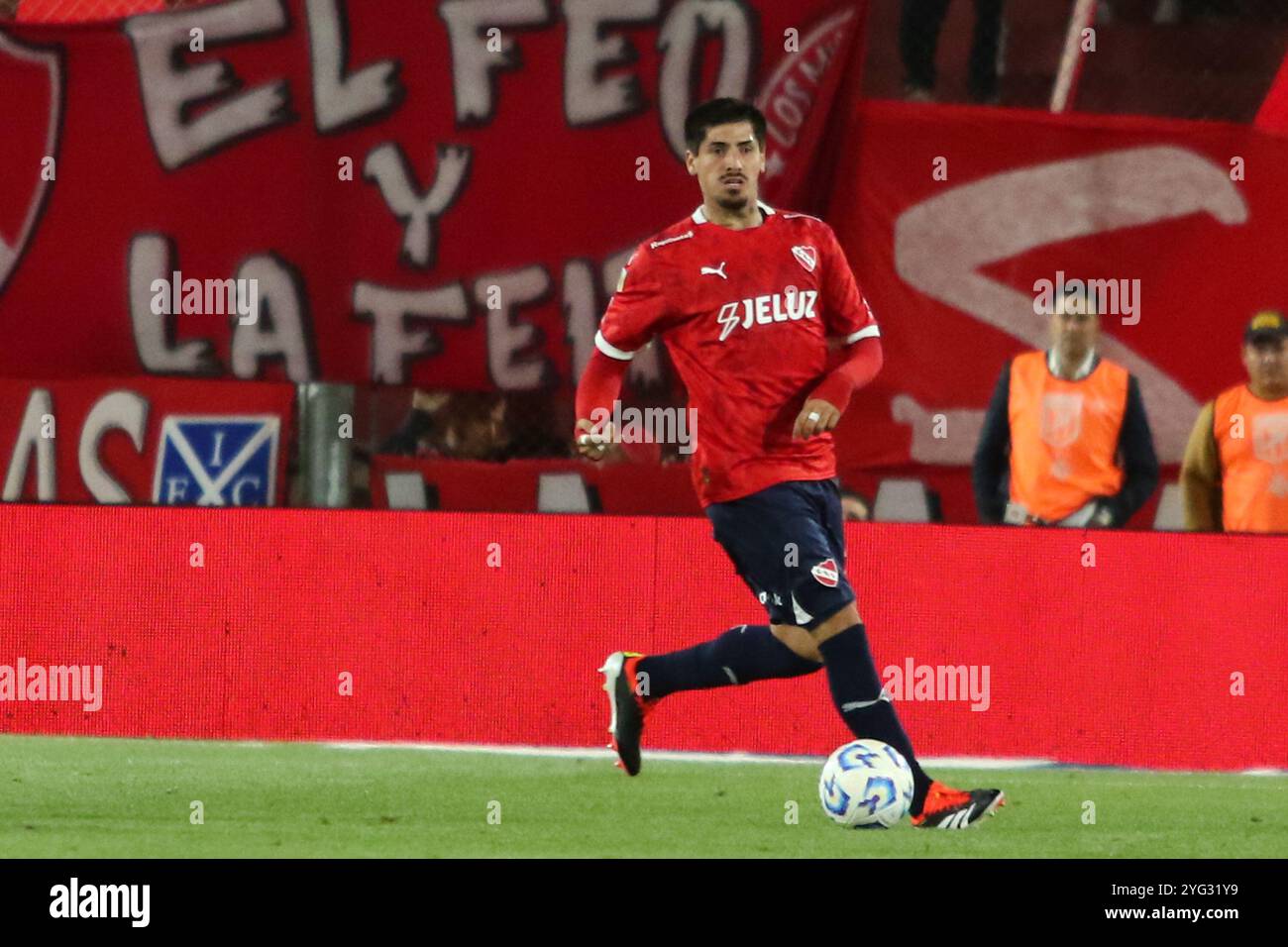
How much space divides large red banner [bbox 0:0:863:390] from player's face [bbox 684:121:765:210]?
369cm

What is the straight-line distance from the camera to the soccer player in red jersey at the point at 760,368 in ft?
21.7

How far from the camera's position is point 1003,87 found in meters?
11.3

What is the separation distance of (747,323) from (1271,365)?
3.52 metres

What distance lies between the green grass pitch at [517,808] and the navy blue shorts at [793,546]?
0.62 metres

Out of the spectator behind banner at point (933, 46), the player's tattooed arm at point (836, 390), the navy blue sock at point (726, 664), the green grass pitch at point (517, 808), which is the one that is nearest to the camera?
the green grass pitch at point (517, 808)

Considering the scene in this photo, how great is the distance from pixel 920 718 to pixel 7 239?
4.47 metres

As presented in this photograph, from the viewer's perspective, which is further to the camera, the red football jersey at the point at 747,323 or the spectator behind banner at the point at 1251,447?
the spectator behind banner at the point at 1251,447

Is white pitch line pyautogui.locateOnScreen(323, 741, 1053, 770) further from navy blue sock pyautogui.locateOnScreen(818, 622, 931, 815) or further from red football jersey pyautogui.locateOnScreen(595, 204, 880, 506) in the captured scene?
red football jersey pyautogui.locateOnScreen(595, 204, 880, 506)

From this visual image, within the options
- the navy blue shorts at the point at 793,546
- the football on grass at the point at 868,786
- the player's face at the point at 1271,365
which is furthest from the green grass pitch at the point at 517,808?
the player's face at the point at 1271,365

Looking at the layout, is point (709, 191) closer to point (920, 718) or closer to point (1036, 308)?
point (920, 718)

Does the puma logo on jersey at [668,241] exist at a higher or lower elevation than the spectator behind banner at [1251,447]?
higher

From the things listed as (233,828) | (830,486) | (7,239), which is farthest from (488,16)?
(233,828)

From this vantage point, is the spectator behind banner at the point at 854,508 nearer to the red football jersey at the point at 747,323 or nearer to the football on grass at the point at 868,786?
the red football jersey at the point at 747,323

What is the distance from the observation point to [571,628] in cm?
911
